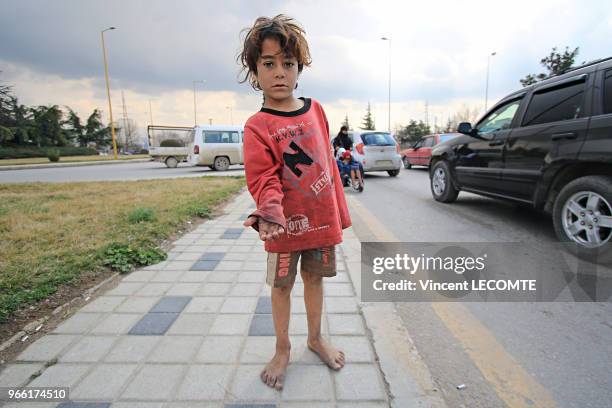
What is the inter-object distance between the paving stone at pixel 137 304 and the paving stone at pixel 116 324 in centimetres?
6

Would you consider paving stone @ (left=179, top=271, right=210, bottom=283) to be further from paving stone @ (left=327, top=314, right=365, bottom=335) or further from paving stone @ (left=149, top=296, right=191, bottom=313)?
paving stone @ (left=327, top=314, right=365, bottom=335)

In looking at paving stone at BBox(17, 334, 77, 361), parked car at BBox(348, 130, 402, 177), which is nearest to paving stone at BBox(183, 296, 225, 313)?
paving stone at BBox(17, 334, 77, 361)

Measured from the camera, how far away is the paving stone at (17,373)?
162cm

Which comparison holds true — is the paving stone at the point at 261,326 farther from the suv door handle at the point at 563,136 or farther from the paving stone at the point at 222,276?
the suv door handle at the point at 563,136

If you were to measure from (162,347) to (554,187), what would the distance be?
3.90 m

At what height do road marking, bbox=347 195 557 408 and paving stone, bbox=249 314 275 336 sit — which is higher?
paving stone, bbox=249 314 275 336

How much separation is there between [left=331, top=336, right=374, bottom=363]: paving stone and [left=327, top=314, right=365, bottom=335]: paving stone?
6 centimetres

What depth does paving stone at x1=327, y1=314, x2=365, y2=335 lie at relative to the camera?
2.02 metres

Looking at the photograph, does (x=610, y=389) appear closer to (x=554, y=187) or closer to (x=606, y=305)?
(x=606, y=305)

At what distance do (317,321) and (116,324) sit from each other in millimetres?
1327

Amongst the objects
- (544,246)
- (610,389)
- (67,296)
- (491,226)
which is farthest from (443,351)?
(491,226)

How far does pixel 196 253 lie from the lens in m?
3.48

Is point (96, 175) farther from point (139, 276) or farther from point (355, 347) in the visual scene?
point (355, 347)

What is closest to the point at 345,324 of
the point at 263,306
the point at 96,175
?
the point at 263,306
